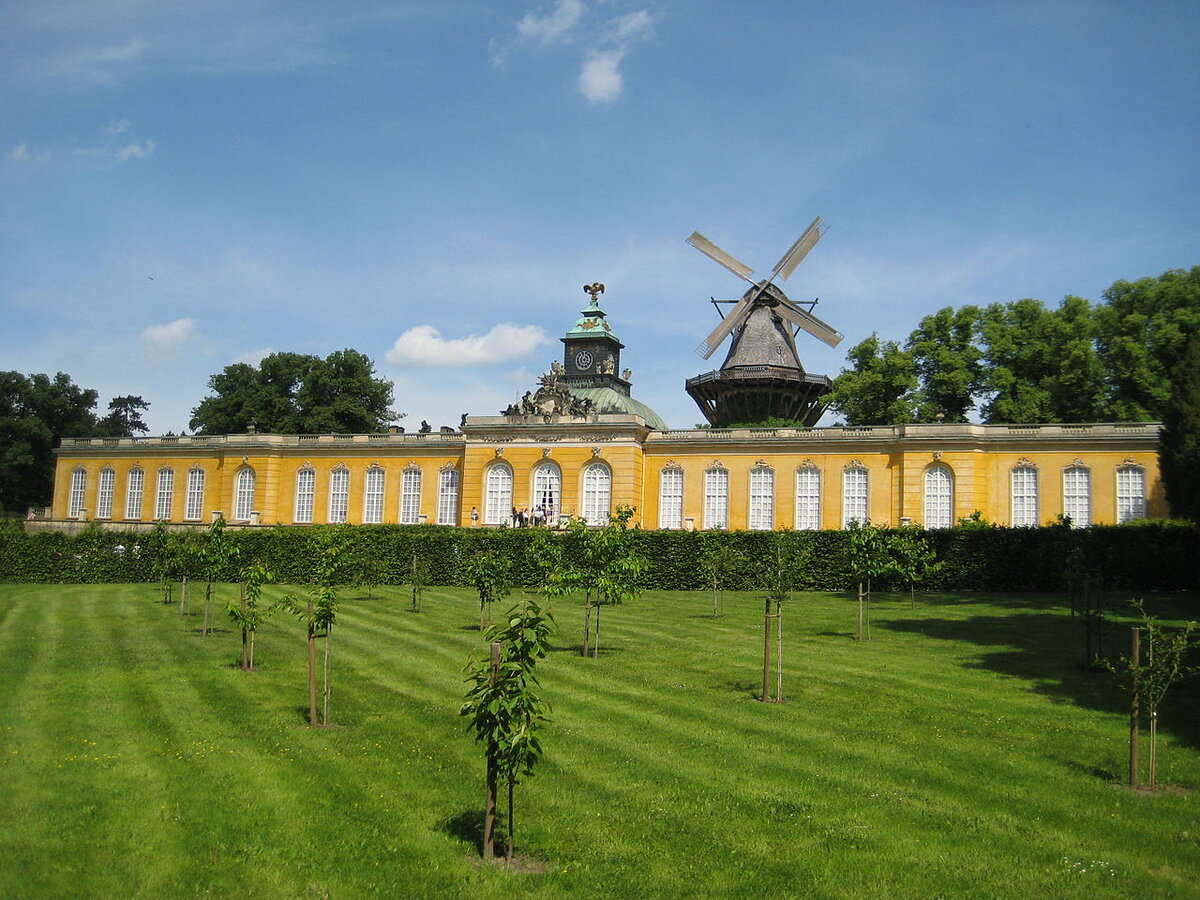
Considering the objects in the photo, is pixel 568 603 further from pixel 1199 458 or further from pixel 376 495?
pixel 376 495

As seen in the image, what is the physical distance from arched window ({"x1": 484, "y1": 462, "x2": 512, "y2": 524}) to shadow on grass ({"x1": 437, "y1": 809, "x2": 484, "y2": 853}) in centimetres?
3841

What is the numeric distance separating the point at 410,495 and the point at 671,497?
14414 millimetres

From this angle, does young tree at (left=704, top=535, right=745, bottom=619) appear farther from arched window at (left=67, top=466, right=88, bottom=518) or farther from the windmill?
arched window at (left=67, top=466, right=88, bottom=518)

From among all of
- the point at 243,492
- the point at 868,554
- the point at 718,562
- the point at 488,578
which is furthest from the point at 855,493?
the point at 243,492

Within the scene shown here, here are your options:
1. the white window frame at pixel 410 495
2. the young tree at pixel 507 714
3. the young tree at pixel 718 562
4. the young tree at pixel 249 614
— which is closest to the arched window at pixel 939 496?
the young tree at pixel 718 562

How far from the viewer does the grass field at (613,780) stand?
31.0ft

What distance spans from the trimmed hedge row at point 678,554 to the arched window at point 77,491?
62.7 feet

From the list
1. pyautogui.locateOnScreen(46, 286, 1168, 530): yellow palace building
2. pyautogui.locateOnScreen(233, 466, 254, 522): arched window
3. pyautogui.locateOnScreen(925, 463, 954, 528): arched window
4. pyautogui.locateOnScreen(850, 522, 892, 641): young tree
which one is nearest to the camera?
pyautogui.locateOnScreen(850, 522, 892, 641): young tree

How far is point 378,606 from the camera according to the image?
29.3 metres

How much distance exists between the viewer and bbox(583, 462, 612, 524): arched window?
157ft

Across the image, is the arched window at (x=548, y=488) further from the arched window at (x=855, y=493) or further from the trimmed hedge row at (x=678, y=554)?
the arched window at (x=855, y=493)

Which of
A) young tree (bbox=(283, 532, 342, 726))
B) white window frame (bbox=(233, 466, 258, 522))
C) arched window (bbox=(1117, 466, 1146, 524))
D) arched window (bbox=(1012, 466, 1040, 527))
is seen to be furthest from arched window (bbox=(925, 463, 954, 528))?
white window frame (bbox=(233, 466, 258, 522))

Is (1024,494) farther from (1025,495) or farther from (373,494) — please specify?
(373,494)

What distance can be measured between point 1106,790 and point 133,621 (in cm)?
2252
